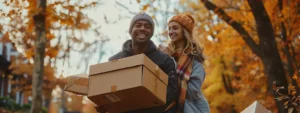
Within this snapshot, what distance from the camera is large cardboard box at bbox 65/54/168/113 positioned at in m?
4.32

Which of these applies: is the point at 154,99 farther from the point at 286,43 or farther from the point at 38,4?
the point at 286,43

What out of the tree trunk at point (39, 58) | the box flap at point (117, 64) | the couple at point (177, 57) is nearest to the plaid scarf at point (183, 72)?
the couple at point (177, 57)

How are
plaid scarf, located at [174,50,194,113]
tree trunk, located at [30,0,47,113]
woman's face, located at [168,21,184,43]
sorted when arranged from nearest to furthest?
1. plaid scarf, located at [174,50,194,113]
2. woman's face, located at [168,21,184,43]
3. tree trunk, located at [30,0,47,113]

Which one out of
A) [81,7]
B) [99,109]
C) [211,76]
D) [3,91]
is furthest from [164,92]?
[3,91]

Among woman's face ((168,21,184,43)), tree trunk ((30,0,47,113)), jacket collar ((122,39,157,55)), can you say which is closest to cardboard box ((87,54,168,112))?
jacket collar ((122,39,157,55))

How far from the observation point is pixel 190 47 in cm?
536

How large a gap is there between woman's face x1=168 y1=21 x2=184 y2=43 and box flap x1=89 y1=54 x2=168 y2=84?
93cm

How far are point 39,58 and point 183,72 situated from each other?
7674mm

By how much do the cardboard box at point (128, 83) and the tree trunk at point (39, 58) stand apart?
25.4ft

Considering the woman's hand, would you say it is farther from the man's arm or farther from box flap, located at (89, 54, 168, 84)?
box flap, located at (89, 54, 168, 84)

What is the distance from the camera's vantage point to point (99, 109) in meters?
4.71

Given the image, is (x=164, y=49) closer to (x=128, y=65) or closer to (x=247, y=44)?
(x=128, y=65)

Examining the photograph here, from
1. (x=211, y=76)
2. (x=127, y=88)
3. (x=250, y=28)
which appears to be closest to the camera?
(x=127, y=88)

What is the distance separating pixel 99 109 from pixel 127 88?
0.50 m
